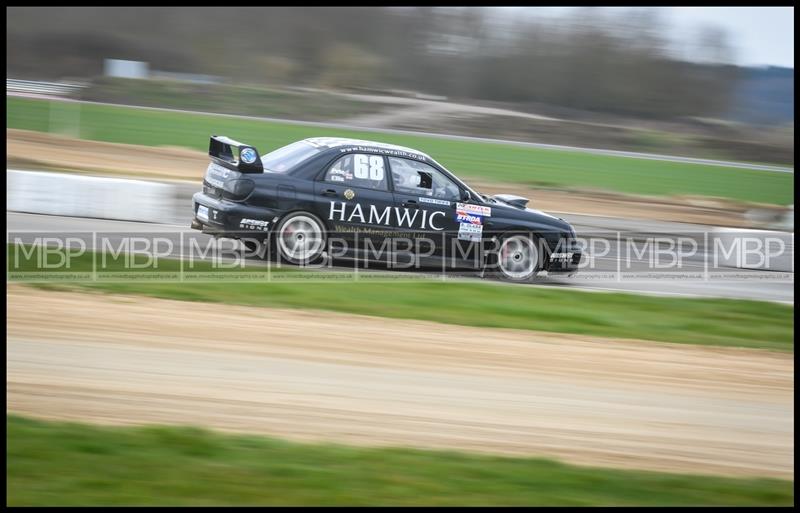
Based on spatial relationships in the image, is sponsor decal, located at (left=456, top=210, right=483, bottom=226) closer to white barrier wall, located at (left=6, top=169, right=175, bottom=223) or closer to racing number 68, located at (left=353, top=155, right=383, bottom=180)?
racing number 68, located at (left=353, top=155, right=383, bottom=180)

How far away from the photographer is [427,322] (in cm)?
944

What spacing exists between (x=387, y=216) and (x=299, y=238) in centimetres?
114

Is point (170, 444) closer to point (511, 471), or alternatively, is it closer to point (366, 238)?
point (511, 471)

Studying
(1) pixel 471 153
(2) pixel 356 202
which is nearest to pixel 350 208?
(2) pixel 356 202

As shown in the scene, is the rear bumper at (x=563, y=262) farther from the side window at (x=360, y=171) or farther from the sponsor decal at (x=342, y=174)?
the sponsor decal at (x=342, y=174)

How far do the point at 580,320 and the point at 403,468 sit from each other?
5.20m

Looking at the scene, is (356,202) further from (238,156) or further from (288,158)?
(238,156)

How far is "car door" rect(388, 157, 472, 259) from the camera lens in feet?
36.3

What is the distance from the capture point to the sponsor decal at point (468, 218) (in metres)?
11.2

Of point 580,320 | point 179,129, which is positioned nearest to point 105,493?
point 580,320

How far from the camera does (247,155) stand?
34.5ft

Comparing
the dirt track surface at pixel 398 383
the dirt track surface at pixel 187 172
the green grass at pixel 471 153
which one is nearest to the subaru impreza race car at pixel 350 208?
the dirt track surface at pixel 398 383

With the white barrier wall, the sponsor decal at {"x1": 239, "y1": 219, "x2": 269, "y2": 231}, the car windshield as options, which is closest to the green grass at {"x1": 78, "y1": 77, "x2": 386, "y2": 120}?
the white barrier wall

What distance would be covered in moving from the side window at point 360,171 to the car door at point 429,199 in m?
0.16
